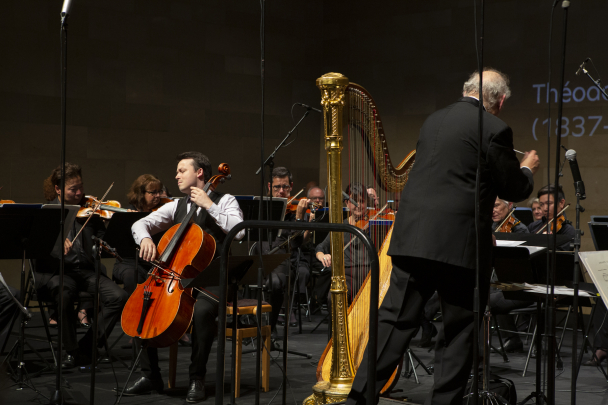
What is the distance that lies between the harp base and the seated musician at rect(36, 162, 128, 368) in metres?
1.75

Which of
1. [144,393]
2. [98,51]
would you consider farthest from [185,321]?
[98,51]

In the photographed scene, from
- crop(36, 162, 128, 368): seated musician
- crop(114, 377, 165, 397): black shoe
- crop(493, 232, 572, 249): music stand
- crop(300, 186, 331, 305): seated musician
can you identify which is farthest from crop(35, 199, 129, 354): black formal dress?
crop(493, 232, 572, 249): music stand

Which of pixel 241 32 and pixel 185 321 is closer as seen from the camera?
pixel 185 321

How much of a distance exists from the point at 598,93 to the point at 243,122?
412cm

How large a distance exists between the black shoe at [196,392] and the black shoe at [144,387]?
263mm

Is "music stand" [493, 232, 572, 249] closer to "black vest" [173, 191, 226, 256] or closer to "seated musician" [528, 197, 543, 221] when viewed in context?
"black vest" [173, 191, 226, 256]

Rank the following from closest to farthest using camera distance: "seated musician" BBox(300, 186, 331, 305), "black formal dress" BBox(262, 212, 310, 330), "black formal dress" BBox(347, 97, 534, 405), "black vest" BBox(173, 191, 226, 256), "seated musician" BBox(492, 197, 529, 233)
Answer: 1. "black formal dress" BBox(347, 97, 534, 405)
2. "black vest" BBox(173, 191, 226, 256)
3. "black formal dress" BBox(262, 212, 310, 330)
4. "seated musician" BBox(492, 197, 529, 233)
5. "seated musician" BBox(300, 186, 331, 305)

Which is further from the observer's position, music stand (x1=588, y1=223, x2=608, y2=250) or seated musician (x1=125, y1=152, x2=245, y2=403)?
music stand (x1=588, y1=223, x2=608, y2=250)

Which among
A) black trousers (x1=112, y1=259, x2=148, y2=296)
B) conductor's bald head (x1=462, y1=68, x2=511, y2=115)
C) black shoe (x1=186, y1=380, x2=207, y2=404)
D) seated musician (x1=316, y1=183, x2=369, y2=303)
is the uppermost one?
conductor's bald head (x1=462, y1=68, x2=511, y2=115)

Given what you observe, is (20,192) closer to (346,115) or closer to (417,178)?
(346,115)

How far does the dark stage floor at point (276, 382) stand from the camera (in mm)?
3486

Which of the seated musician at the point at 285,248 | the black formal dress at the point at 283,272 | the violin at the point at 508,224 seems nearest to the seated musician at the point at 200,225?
the black formal dress at the point at 283,272

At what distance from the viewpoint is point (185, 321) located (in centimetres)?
331

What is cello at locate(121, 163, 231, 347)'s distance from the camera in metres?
3.27
